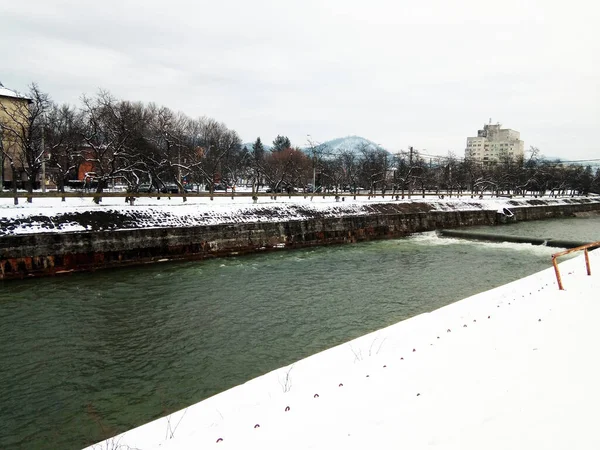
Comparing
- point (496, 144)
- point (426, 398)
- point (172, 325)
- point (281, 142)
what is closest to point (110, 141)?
point (172, 325)

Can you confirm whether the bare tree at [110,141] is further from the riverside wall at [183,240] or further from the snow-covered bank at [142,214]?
the riverside wall at [183,240]

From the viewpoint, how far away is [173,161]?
A: 161 feet

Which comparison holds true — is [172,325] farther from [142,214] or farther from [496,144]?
[496,144]

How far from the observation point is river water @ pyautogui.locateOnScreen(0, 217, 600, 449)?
858cm

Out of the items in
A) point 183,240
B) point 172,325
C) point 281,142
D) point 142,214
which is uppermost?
point 281,142

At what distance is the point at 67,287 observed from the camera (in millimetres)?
18844

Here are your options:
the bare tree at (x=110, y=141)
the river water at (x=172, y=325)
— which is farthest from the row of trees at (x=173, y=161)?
the river water at (x=172, y=325)

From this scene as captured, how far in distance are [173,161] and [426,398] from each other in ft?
158

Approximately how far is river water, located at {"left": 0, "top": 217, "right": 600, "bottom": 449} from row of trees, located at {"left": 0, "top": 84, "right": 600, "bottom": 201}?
52.7 ft

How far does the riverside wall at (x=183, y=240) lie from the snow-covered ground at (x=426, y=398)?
19.2 m

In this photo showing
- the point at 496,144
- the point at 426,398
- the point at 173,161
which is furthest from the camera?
the point at 496,144

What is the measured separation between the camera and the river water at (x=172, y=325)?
8.58m

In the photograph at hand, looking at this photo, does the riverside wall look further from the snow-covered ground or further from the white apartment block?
the white apartment block

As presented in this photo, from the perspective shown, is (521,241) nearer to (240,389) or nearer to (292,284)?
(292,284)
